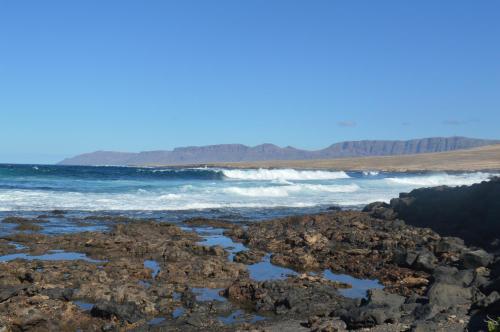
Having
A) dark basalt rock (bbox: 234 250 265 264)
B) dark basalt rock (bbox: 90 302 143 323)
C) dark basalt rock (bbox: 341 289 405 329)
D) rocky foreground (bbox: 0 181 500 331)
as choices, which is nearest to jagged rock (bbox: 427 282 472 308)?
rocky foreground (bbox: 0 181 500 331)

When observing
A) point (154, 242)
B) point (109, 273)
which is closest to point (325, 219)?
point (154, 242)

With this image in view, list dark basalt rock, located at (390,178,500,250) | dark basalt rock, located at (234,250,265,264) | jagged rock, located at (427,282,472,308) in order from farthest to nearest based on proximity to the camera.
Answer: dark basalt rock, located at (390,178,500,250)
dark basalt rock, located at (234,250,265,264)
jagged rock, located at (427,282,472,308)

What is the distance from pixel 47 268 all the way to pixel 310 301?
6.23 meters

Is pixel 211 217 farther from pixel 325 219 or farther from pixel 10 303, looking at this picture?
pixel 10 303

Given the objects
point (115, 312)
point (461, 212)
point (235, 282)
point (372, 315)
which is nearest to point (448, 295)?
point (372, 315)

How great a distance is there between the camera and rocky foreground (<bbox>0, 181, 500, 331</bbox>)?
28.4 ft

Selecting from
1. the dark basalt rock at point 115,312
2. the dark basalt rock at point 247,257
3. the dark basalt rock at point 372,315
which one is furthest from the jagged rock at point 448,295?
the dark basalt rock at point 247,257

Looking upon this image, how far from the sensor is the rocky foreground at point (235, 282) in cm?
865

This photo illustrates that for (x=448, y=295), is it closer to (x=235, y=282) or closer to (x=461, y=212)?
A: (x=235, y=282)

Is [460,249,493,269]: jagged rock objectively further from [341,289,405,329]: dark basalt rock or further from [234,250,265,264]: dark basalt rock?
[234,250,265,264]: dark basalt rock

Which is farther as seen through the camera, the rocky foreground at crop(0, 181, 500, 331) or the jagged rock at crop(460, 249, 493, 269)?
the jagged rock at crop(460, 249, 493, 269)

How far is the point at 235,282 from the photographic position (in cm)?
1116

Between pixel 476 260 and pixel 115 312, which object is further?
pixel 476 260

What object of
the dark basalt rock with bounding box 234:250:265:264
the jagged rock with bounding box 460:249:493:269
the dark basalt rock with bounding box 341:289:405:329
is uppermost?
the jagged rock with bounding box 460:249:493:269
